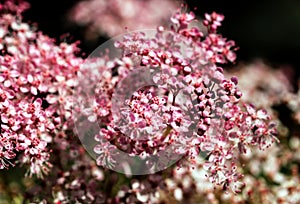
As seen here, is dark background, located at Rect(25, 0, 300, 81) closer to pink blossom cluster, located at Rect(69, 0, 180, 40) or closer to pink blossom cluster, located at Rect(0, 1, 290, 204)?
pink blossom cluster, located at Rect(69, 0, 180, 40)

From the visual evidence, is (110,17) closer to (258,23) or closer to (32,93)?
(258,23)

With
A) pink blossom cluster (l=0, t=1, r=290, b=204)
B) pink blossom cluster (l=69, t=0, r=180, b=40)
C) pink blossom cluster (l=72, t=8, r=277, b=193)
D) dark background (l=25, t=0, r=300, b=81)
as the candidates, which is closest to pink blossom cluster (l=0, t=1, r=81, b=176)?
pink blossom cluster (l=0, t=1, r=290, b=204)

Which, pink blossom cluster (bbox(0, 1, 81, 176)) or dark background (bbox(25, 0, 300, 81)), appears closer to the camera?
pink blossom cluster (bbox(0, 1, 81, 176))

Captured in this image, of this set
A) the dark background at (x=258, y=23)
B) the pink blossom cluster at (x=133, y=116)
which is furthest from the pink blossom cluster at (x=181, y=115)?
the dark background at (x=258, y=23)

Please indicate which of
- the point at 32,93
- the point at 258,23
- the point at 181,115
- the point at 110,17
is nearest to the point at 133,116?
the point at 181,115

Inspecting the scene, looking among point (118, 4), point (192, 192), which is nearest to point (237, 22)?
point (118, 4)

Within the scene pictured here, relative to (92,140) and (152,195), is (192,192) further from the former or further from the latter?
(92,140)

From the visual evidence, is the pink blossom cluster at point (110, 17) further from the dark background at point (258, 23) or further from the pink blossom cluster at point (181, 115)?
the pink blossom cluster at point (181, 115)
